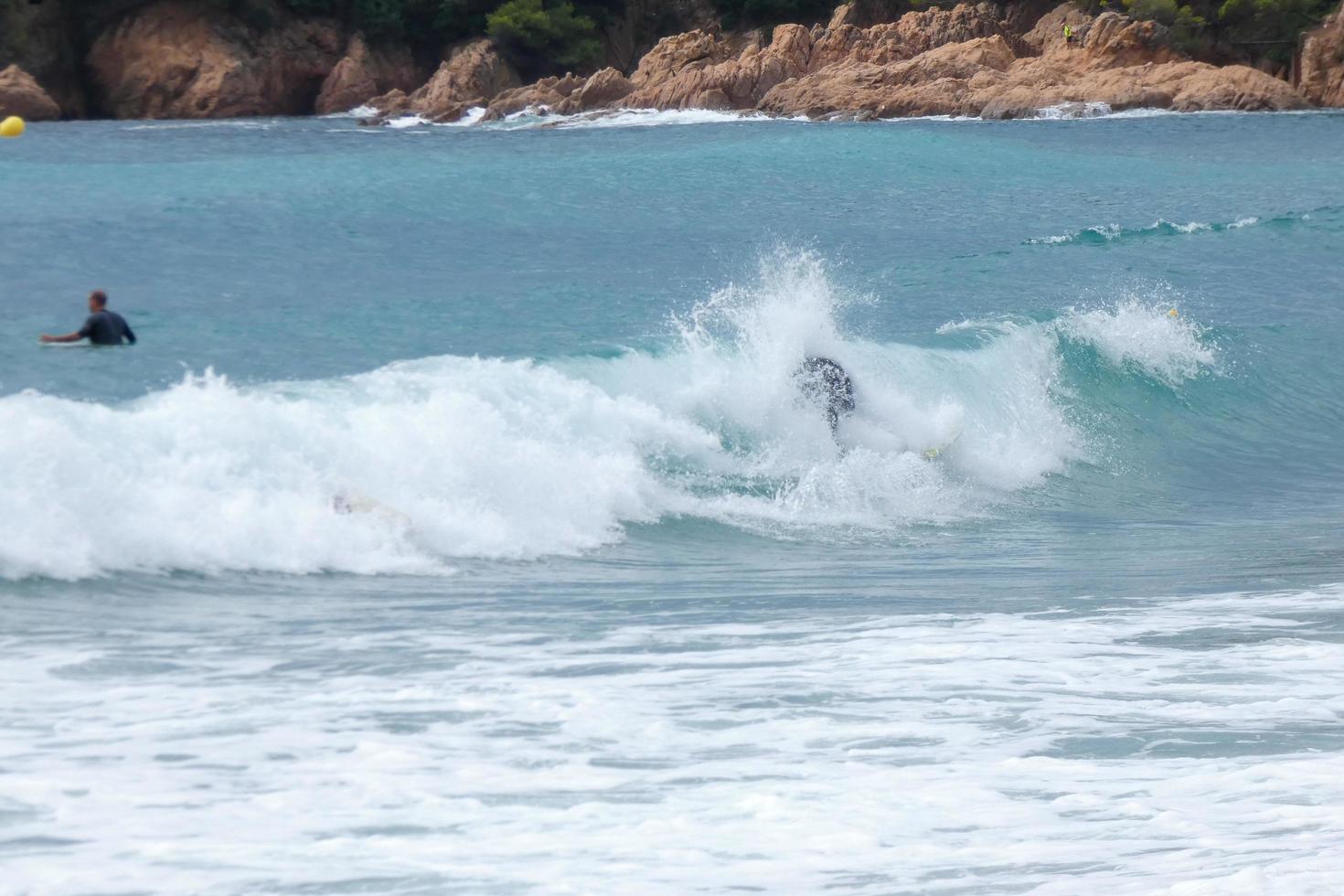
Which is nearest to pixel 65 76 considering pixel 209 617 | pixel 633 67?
pixel 633 67

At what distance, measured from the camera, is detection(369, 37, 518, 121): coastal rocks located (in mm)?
56969

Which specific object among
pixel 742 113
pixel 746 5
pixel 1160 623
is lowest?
pixel 1160 623

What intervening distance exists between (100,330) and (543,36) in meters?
54.0

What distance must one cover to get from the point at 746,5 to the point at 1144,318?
51416mm

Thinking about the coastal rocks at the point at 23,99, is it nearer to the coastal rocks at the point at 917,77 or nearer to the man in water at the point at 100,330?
the coastal rocks at the point at 917,77

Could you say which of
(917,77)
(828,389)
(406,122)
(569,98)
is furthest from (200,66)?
(828,389)

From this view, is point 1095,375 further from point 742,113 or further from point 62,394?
point 742,113

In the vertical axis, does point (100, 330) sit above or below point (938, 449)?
above

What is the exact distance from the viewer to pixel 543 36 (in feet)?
217

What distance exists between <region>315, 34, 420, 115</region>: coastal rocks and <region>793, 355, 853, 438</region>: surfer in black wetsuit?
52.7 metres

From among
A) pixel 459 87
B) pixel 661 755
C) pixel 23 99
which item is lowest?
pixel 661 755

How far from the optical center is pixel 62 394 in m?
12.5

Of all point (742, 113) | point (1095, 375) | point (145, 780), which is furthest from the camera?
point (742, 113)

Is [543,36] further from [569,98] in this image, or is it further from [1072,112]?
[1072,112]
